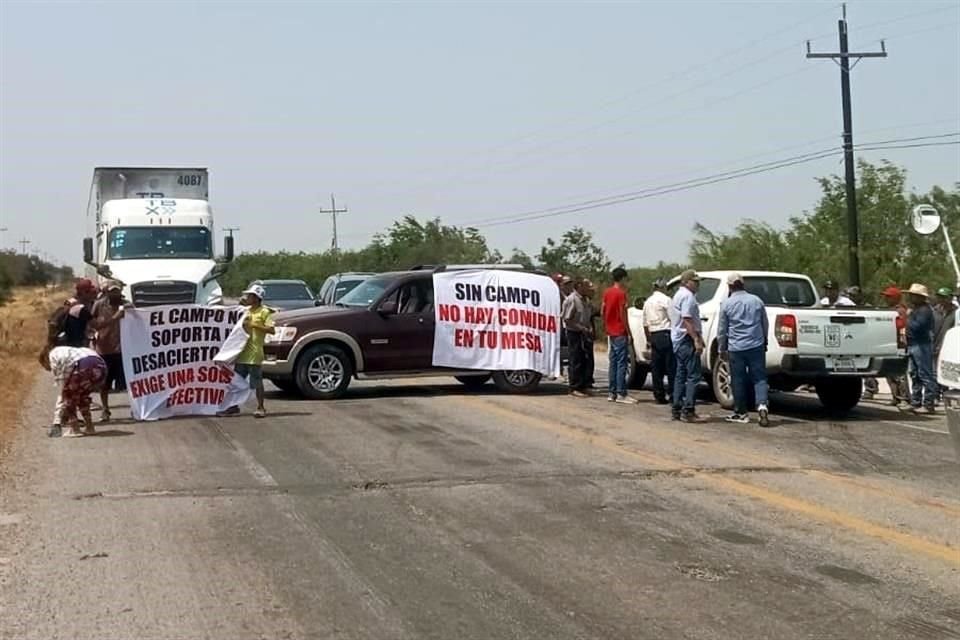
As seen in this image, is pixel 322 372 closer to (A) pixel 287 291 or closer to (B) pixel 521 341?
(B) pixel 521 341

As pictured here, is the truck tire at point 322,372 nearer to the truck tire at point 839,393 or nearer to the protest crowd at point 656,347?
the protest crowd at point 656,347

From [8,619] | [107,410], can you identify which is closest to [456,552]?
[8,619]

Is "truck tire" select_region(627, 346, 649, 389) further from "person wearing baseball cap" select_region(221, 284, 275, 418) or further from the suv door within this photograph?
"person wearing baseball cap" select_region(221, 284, 275, 418)

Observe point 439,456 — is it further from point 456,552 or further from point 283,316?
point 283,316

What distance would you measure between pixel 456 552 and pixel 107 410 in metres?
7.96

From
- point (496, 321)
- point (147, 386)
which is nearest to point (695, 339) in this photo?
point (496, 321)

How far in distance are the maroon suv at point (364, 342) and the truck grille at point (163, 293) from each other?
7901 mm

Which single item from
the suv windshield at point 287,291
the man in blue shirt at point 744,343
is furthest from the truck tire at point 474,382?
the suv windshield at point 287,291

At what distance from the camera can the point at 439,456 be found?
1163 centimetres

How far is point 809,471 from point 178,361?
7.79m

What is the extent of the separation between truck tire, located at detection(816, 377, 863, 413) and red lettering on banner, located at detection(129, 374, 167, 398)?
8.35 meters

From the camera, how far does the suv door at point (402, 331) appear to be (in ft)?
56.4

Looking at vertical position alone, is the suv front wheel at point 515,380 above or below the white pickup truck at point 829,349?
below

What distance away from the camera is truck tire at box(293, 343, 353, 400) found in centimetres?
1678
